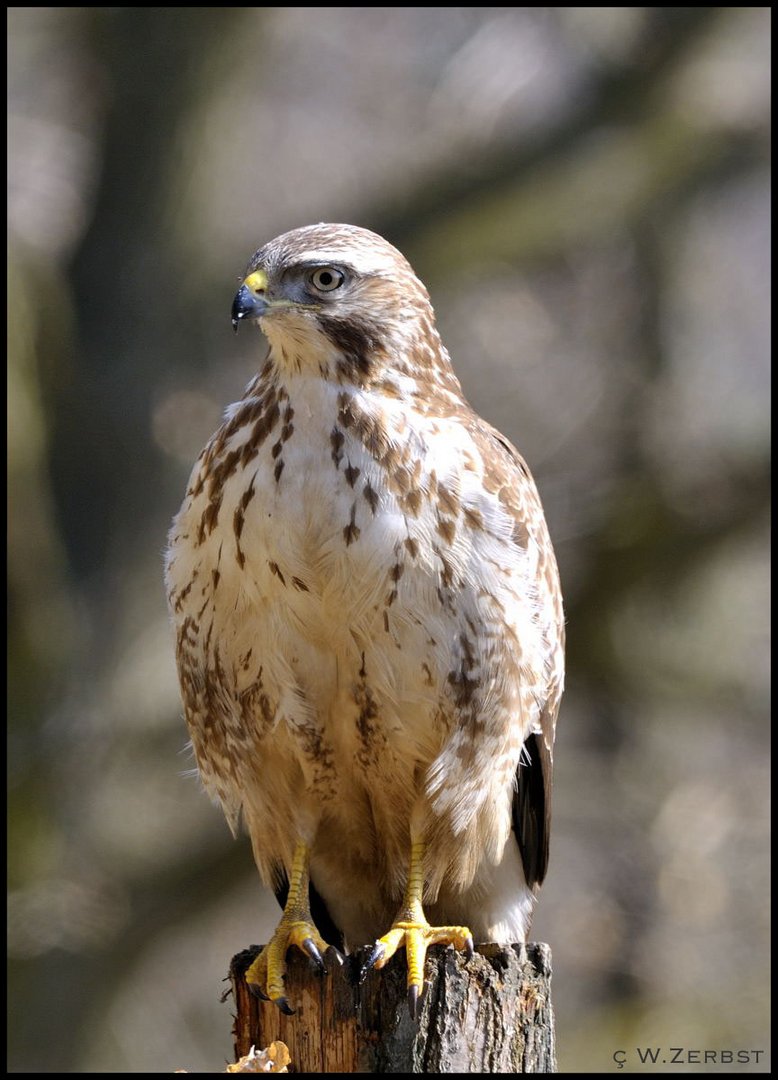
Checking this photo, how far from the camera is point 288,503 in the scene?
12.1 ft

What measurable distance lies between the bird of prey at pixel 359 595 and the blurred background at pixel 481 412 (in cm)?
378

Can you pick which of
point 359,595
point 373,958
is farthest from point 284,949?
point 359,595

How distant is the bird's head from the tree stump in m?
1.43

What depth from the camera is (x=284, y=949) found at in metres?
3.88

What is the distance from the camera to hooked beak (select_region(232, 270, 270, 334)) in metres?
3.73

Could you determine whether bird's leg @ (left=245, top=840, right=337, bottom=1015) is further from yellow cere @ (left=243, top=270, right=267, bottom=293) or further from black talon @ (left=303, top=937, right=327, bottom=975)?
yellow cere @ (left=243, top=270, right=267, bottom=293)

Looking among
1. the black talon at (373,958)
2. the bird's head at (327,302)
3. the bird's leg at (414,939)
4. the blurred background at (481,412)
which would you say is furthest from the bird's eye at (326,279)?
the blurred background at (481,412)

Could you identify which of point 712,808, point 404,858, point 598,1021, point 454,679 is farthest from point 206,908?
point 454,679

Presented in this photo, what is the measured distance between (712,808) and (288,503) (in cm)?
662

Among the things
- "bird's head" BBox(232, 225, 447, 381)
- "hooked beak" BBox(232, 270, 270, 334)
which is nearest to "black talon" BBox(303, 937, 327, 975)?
"bird's head" BBox(232, 225, 447, 381)

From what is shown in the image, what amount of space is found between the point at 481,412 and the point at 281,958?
20.9ft

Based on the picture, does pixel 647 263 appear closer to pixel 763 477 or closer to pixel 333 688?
pixel 763 477

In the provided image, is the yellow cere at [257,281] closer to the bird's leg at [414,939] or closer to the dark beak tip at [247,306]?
the dark beak tip at [247,306]

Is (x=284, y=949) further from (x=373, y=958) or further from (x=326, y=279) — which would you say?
(x=326, y=279)
